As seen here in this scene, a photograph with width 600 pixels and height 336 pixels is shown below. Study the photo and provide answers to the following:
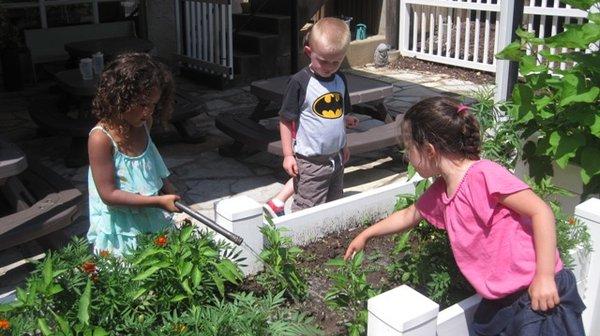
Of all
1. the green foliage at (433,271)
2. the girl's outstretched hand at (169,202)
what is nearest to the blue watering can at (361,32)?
the green foliage at (433,271)

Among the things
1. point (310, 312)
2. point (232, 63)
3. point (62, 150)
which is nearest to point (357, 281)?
point (310, 312)

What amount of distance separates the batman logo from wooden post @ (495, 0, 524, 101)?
1.27m

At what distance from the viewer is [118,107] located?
95.9 inches

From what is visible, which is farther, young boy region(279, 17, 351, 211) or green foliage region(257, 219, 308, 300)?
young boy region(279, 17, 351, 211)

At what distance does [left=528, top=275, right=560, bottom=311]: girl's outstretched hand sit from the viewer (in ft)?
6.81

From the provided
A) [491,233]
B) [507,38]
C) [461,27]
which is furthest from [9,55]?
[491,233]

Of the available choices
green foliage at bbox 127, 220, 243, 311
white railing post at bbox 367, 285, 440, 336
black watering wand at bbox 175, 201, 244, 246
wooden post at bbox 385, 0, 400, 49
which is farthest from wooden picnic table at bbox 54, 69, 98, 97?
wooden post at bbox 385, 0, 400, 49

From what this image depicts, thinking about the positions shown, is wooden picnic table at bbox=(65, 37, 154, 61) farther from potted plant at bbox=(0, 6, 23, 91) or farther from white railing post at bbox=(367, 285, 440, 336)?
white railing post at bbox=(367, 285, 440, 336)

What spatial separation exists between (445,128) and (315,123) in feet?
4.51

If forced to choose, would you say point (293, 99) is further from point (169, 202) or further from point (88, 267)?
point (88, 267)

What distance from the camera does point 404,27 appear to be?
9672 mm

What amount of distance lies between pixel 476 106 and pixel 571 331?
1.76m

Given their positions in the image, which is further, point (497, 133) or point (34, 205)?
point (497, 133)

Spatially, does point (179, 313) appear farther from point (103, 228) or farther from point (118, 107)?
point (118, 107)
